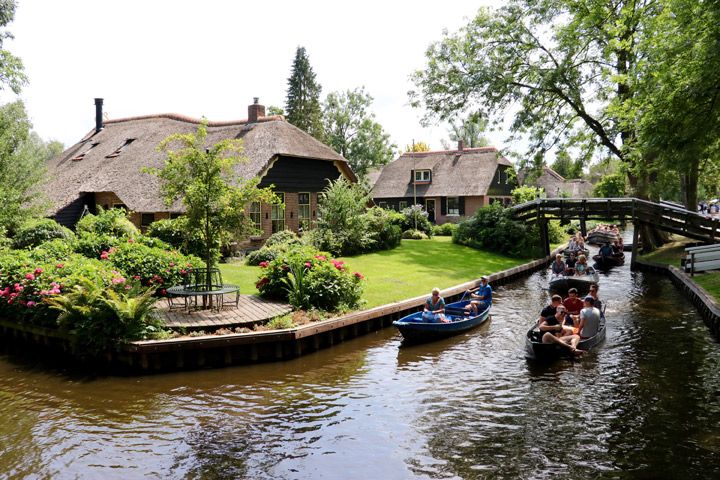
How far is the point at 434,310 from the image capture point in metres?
16.3

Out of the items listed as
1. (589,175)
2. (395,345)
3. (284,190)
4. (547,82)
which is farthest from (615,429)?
(589,175)

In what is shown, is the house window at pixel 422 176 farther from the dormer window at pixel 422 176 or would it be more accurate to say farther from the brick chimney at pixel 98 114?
the brick chimney at pixel 98 114

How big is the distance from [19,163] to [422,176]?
36120mm

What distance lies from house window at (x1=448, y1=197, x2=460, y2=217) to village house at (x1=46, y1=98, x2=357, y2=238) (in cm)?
1986

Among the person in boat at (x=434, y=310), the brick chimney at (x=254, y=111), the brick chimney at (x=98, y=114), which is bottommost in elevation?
the person in boat at (x=434, y=310)

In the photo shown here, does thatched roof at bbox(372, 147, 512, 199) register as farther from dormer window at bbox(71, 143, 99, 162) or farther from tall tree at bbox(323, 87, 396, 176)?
dormer window at bbox(71, 143, 99, 162)

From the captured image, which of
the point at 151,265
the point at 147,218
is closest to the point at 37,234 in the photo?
the point at 147,218

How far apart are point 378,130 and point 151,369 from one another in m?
53.9

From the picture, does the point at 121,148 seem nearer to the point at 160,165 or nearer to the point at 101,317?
the point at 160,165

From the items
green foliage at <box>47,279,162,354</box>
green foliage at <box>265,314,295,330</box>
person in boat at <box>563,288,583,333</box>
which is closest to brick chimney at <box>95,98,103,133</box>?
green foliage at <box>47,279,162,354</box>

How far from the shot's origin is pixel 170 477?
27.0 ft

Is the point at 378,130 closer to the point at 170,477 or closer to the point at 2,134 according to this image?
the point at 2,134

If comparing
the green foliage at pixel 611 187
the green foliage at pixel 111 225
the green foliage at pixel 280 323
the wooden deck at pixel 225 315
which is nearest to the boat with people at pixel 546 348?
the green foliage at pixel 280 323

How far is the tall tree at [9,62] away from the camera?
28141 mm
